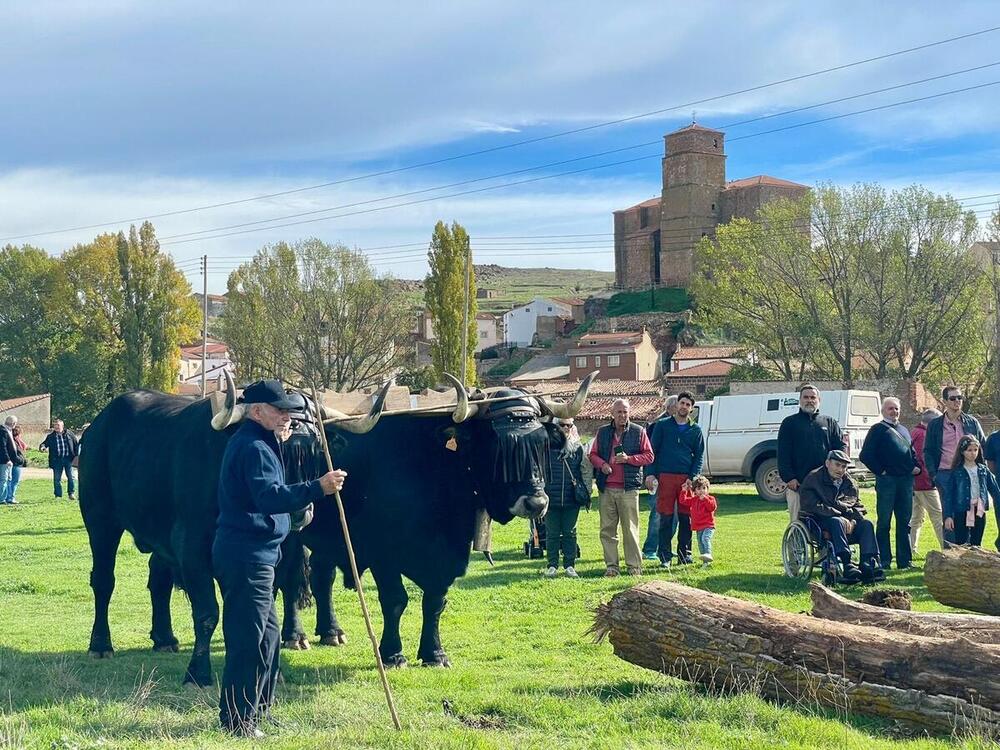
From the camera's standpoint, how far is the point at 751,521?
18.5m

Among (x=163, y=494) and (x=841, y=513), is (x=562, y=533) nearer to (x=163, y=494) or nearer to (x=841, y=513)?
(x=841, y=513)

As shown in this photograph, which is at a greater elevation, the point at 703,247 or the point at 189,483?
the point at 703,247

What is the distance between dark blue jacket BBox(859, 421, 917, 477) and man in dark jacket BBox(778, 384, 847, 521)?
0.94m

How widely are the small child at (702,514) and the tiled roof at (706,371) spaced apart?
52675 millimetres

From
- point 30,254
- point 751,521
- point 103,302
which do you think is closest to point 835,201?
point 751,521

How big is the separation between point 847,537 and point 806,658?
531 cm

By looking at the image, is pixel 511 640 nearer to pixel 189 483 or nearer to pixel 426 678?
pixel 426 678

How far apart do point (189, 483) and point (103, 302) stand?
6669 centimetres

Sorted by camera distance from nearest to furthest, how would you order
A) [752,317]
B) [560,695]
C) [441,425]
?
[560,695] < [441,425] < [752,317]

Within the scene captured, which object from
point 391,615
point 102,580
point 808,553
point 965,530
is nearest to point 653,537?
point 808,553

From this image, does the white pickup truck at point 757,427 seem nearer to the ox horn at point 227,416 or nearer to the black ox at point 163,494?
the black ox at point 163,494

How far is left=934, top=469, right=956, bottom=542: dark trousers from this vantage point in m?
12.6

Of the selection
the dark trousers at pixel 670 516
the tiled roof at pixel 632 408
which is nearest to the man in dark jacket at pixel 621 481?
the dark trousers at pixel 670 516

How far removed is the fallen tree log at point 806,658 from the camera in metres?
5.90
